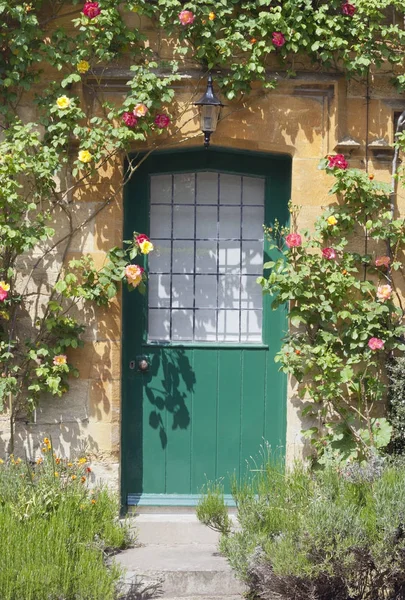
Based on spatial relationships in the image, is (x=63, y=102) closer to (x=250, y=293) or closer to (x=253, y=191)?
(x=253, y=191)

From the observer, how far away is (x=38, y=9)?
5.85m

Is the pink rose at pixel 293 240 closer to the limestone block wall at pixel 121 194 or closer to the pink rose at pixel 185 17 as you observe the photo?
the limestone block wall at pixel 121 194

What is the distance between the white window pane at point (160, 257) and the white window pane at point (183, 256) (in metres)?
0.05

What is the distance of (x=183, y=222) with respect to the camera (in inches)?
247

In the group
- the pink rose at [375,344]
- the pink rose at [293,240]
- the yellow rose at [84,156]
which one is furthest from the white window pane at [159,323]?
the pink rose at [375,344]

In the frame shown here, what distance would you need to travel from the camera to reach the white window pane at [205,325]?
20.6ft

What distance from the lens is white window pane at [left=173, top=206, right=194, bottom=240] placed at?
6.26m

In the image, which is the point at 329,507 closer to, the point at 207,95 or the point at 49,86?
the point at 207,95

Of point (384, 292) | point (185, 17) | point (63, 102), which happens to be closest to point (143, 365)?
point (384, 292)

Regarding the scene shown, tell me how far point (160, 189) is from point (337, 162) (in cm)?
132

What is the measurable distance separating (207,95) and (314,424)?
238cm

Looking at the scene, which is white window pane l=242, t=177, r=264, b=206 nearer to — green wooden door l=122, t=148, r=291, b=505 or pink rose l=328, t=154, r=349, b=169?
green wooden door l=122, t=148, r=291, b=505

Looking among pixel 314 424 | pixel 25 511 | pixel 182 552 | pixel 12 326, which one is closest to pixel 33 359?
pixel 12 326

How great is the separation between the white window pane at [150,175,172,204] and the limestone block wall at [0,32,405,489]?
1.16 ft
